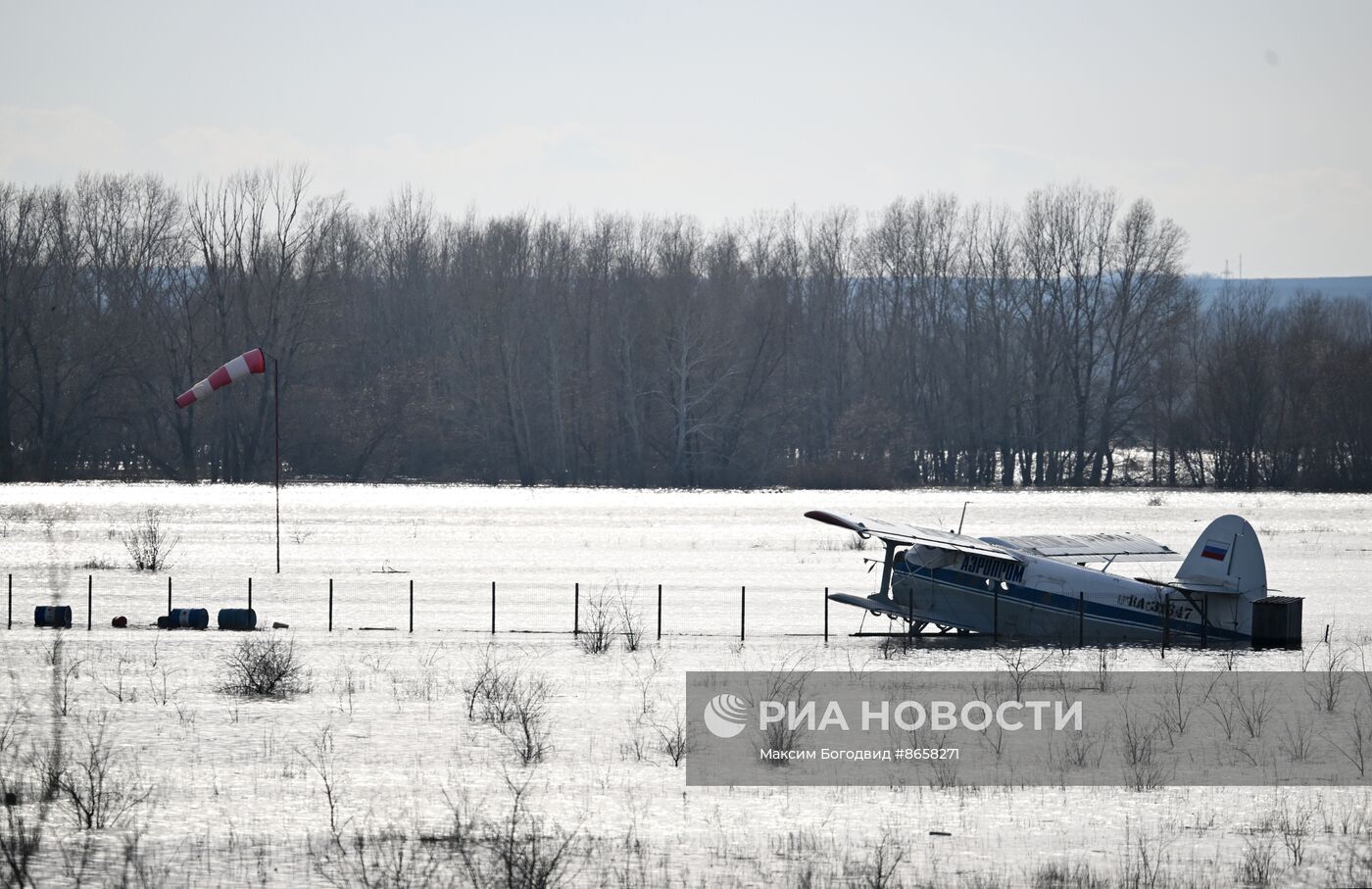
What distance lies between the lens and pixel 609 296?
4131 inches

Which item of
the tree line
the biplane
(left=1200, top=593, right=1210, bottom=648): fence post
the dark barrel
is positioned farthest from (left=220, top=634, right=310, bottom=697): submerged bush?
the tree line

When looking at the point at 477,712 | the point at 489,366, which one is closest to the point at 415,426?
the point at 489,366

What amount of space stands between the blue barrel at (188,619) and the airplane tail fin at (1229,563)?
56.8 feet

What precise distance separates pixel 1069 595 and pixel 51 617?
59.0 feet

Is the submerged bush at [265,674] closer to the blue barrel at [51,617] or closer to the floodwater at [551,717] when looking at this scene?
the floodwater at [551,717]

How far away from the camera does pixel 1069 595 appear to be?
84.4 feet

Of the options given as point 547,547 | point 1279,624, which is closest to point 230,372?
point 547,547

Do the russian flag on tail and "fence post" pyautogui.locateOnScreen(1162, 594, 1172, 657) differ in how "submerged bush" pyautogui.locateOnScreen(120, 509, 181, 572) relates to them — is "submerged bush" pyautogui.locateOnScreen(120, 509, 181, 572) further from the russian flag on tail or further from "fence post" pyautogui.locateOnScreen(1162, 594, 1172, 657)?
the russian flag on tail

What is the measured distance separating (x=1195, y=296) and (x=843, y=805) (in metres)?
100

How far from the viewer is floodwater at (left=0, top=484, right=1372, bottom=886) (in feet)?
38.2

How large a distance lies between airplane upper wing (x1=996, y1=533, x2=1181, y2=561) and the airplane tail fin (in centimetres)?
216

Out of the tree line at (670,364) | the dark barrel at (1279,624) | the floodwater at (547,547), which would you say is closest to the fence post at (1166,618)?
the dark barrel at (1279,624)

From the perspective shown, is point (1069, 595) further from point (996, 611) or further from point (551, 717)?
point (551, 717)

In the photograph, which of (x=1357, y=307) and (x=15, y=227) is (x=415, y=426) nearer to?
(x=15, y=227)
